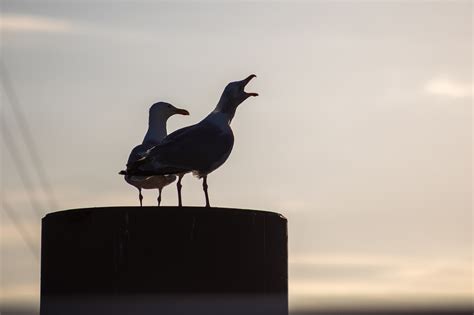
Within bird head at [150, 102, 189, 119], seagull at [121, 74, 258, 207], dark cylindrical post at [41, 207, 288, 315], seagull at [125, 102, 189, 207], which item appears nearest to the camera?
dark cylindrical post at [41, 207, 288, 315]

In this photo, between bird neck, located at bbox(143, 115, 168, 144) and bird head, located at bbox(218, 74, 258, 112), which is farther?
bird neck, located at bbox(143, 115, 168, 144)

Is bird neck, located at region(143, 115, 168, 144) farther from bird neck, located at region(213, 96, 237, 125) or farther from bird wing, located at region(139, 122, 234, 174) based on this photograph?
bird wing, located at region(139, 122, 234, 174)

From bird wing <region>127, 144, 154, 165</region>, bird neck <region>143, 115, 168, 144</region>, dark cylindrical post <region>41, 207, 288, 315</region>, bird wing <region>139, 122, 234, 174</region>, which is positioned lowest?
dark cylindrical post <region>41, 207, 288, 315</region>

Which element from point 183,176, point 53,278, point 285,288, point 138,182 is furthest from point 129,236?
point 138,182

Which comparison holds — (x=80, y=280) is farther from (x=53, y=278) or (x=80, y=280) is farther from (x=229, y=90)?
(x=229, y=90)

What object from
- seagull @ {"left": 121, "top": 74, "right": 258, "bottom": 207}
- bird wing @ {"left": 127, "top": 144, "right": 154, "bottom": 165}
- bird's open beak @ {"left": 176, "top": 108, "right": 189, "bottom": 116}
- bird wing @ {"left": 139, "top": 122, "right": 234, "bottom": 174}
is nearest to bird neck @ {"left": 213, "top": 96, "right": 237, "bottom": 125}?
seagull @ {"left": 121, "top": 74, "right": 258, "bottom": 207}

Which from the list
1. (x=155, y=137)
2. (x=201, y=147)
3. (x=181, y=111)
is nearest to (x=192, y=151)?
(x=201, y=147)

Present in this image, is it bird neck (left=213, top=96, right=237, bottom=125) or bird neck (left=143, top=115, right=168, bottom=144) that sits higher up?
bird neck (left=143, top=115, right=168, bottom=144)

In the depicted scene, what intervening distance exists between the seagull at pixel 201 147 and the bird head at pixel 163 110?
2.83 metres

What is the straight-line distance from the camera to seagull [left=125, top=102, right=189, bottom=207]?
17.6m

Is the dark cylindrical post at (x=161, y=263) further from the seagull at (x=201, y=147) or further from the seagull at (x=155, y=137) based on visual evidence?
the seagull at (x=155, y=137)

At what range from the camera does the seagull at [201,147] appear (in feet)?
48.2

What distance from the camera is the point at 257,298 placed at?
40.8ft

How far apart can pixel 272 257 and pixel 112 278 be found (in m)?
1.99
